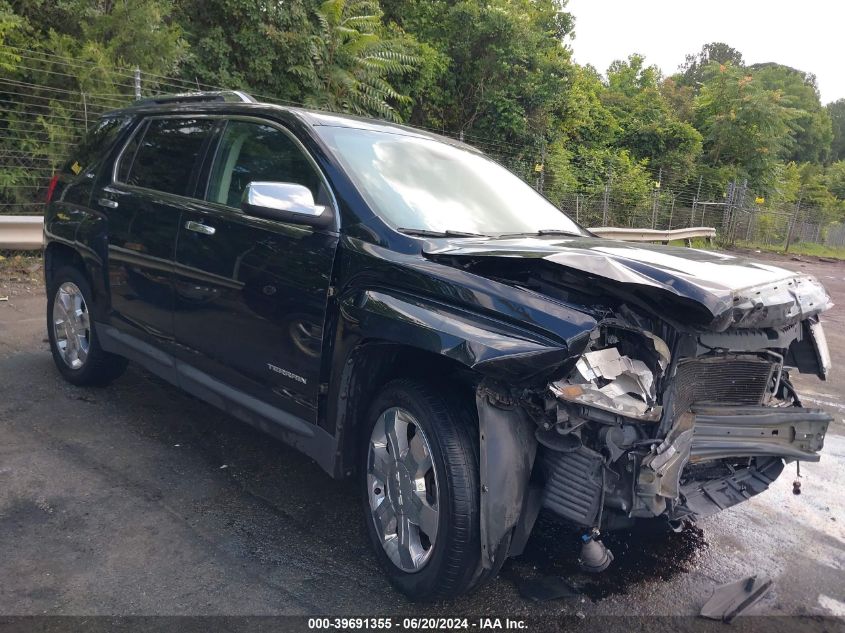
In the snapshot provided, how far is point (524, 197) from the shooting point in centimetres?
422

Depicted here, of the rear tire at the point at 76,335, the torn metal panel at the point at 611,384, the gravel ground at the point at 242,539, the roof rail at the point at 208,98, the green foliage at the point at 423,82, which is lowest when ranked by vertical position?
the gravel ground at the point at 242,539

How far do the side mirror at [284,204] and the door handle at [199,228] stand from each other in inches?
25.2

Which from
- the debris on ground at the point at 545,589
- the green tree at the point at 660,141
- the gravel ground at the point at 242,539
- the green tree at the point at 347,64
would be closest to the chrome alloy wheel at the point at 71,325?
the gravel ground at the point at 242,539

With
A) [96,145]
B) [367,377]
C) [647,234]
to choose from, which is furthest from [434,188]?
[647,234]

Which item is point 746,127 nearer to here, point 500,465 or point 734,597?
point 734,597

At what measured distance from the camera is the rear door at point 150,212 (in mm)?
4000

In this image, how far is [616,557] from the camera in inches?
129

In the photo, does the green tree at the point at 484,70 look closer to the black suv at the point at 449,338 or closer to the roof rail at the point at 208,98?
the roof rail at the point at 208,98

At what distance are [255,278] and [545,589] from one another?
1.95m

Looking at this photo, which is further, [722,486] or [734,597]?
[734,597]

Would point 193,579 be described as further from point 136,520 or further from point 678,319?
point 678,319

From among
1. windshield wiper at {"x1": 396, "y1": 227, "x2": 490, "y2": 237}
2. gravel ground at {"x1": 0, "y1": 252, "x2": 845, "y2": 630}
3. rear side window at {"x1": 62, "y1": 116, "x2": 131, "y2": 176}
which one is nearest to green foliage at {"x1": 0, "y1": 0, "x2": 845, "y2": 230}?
rear side window at {"x1": 62, "y1": 116, "x2": 131, "y2": 176}

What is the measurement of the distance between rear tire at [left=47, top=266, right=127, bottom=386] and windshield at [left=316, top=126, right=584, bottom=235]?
241 centimetres

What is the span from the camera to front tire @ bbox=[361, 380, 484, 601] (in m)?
2.54
